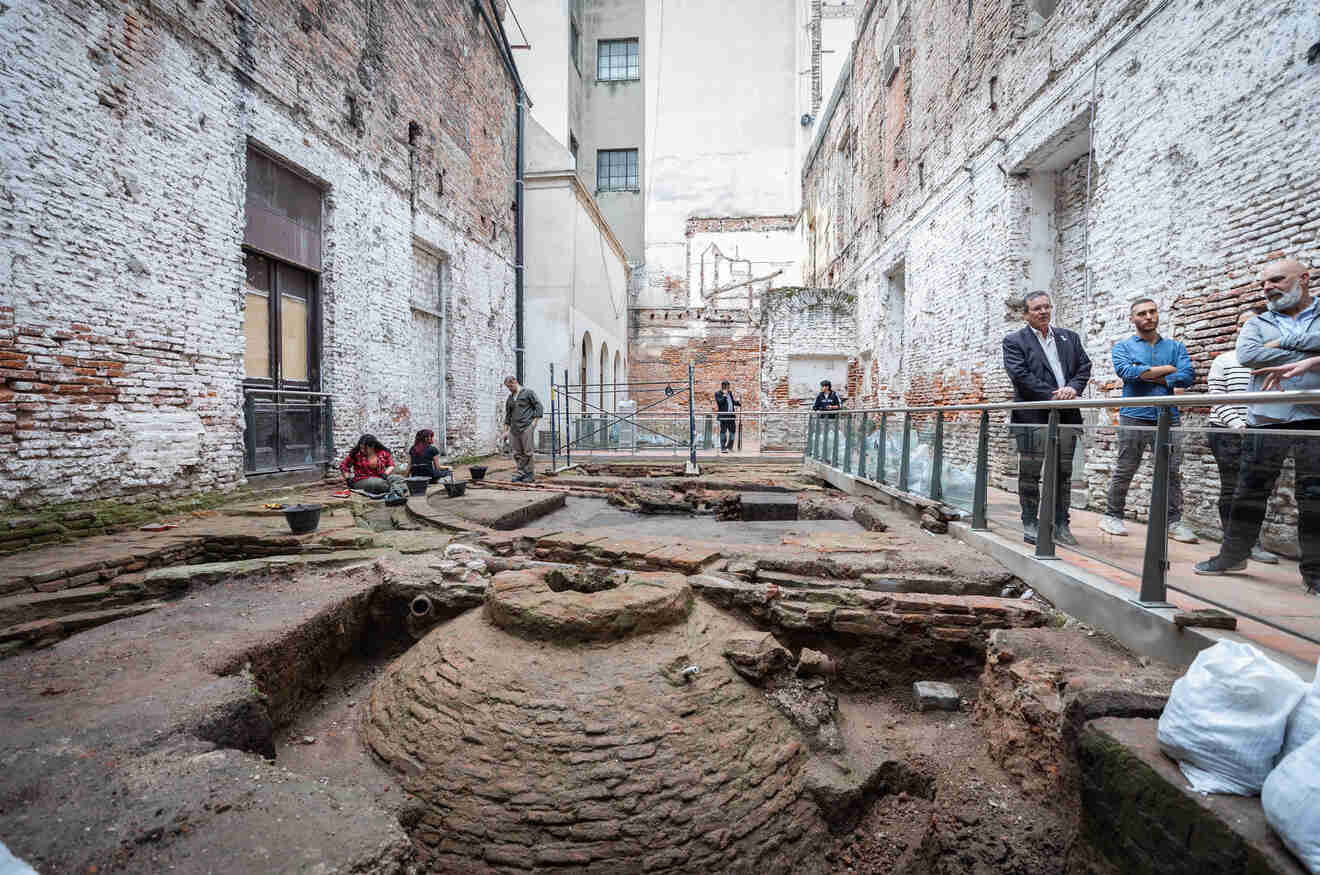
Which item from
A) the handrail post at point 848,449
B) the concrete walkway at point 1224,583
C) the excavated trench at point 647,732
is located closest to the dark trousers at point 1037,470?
the concrete walkway at point 1224,583

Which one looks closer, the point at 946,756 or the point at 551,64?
the point at 946,756

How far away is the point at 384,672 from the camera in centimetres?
392

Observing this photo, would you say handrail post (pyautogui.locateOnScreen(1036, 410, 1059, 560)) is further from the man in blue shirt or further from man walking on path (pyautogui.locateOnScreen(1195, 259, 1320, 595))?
man walking on path (pyautogui.locateOnScreen(1195, 259, 1320, 595))

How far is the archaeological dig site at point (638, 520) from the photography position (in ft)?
7.84

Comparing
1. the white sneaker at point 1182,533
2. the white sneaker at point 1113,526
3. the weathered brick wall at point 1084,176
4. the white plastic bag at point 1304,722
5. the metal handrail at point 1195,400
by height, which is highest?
the weathered brick wall at point 1084,176

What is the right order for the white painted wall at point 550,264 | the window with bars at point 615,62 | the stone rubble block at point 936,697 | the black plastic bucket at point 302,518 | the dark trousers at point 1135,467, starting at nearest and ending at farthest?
the dark trousers at point 1135,467, the stone rubble block at point 936,697, the black plastic bucket at point 302,518, the white painted wall at point 550,264, the window with bars at point 615,62

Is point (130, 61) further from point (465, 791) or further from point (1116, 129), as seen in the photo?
point (1116, 129)

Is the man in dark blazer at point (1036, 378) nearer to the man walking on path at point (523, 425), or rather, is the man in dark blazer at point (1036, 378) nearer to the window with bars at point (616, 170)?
the man walking on path at point (523, 425)

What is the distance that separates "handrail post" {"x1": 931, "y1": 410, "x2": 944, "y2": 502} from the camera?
5582 mm

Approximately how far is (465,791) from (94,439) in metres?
4.82

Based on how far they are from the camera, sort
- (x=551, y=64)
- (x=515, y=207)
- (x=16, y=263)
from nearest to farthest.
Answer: (x=16, y=263)
(x=515, y=207)
(x=551, y=64)

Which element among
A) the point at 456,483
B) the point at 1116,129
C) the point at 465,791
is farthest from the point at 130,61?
the point at 1116,129

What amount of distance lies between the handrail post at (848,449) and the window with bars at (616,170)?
18.9 meters

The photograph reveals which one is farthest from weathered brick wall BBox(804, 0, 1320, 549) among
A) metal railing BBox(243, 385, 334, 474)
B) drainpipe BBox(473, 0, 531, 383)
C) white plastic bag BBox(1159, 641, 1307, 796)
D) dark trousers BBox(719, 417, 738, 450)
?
drainpipe BBox(473, 0, 531, 383)
